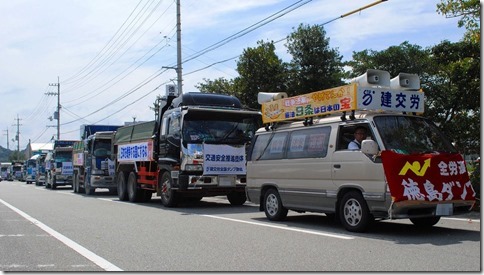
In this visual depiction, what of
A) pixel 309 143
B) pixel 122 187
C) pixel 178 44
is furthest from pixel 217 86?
pixel 309 143

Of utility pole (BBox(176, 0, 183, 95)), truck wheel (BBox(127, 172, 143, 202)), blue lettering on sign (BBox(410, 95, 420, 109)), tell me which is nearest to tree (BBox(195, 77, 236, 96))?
utility pole (BBox(176, 0, 183, 95))

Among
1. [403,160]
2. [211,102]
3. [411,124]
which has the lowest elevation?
[403,160]

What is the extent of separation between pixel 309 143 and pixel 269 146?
1.45 meters

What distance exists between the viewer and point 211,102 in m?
16.0

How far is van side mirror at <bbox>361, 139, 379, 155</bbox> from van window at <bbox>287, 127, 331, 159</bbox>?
1327 millimetres

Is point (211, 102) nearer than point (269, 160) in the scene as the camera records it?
No

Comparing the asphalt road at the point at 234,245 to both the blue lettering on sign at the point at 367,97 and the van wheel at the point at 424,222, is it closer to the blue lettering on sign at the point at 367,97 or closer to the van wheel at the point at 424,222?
the van wheel at the point at 424,222

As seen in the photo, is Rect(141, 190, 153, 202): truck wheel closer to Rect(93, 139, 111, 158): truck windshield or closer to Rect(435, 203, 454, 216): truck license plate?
Rect(93, 139, 111, 158): truck windshield

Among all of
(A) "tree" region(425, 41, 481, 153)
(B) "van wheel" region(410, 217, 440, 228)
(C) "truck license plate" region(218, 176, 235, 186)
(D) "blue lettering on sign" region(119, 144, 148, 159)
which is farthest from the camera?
(D) "blue lettering on sign" region(119, 144, 148, 159)

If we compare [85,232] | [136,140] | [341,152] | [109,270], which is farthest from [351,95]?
[136,140]

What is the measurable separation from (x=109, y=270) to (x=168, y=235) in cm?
315

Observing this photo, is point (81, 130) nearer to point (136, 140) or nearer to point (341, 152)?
point (136, 140)

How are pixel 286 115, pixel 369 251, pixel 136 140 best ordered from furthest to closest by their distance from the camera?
pixel 136 140
pixel 286 115
pixel 369 251

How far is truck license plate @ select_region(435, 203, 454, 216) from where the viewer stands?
28.6ft
